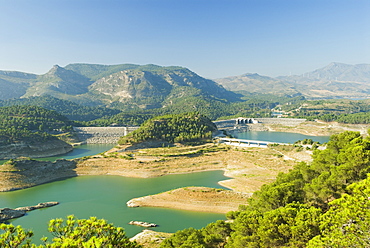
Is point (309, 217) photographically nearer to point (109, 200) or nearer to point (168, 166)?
point (109, 200)

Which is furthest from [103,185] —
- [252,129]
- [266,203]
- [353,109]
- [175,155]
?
[353,109]

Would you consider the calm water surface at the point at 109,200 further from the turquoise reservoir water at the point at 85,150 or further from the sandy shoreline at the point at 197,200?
the turquoise reservoir water at the point at 85,150

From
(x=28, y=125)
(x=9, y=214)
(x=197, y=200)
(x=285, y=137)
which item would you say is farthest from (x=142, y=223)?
(x=285, y=137)

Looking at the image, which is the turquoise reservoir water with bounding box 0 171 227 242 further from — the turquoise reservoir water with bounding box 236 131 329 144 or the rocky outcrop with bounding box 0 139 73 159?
the turquoise reservoir water with bounding box 236 131 329 144

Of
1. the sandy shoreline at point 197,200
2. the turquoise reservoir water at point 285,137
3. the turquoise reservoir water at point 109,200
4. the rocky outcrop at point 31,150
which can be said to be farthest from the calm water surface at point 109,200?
the turquoise reservoir water at point 285,137

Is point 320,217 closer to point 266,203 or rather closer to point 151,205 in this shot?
point 266,203

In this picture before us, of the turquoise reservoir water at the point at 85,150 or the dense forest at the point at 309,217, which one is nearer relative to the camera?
the dense forest at the point at 309,217

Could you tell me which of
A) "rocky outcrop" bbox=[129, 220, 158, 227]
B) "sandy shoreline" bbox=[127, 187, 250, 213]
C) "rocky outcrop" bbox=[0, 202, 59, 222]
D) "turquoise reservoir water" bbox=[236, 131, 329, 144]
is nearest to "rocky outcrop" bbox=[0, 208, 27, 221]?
"rocky outcrop" bbox=[0, 202, 59, 222]
